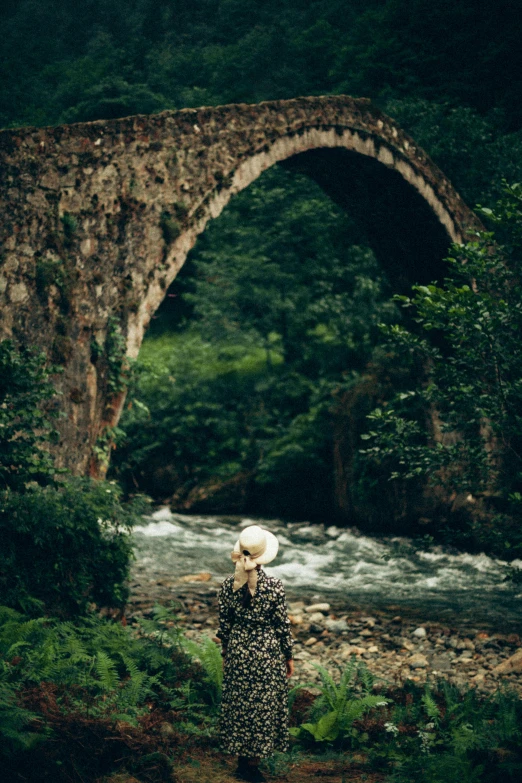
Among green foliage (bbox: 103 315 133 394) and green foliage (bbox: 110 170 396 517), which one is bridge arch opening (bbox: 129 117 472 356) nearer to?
green foliage (bbox: 110 170 396 517)

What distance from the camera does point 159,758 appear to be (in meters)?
3.77

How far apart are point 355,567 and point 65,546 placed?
18.3 feet

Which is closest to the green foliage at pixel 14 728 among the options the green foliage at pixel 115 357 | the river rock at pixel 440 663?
the green foliage at pixel 115 357

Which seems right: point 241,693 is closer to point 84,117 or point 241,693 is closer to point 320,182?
point 320,182

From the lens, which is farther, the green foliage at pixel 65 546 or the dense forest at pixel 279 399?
the green foliage at pixel 65 546

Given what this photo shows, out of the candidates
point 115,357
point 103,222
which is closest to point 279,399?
point 115,357

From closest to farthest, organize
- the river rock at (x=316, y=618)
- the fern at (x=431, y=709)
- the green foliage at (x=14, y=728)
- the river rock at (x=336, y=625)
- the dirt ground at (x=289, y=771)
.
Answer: the green foliage at (x=14, y=728)
the dirt ground at (x=289, y=771)
the fern at (x=431, y=709)
the river rock at (x=336, y=625)
the river rock at (x=316, y=618)

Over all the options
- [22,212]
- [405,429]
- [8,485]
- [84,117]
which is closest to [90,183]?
[22,212]

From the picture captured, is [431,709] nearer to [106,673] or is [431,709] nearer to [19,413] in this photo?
[106,673]

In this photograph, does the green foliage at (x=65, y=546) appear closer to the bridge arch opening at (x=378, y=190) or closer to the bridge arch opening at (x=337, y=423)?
the bridge arch opening at (x=378, y=190)

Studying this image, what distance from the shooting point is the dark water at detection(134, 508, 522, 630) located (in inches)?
333

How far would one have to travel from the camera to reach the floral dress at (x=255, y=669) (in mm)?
3920

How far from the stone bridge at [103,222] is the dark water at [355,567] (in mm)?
3276

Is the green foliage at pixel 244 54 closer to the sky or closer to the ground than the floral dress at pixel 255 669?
closer to the sky
